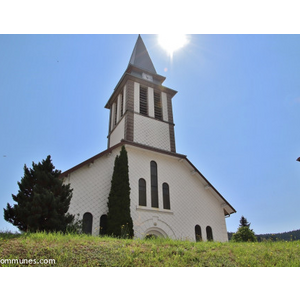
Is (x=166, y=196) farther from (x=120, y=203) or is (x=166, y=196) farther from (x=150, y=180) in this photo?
(x=120, y=203)

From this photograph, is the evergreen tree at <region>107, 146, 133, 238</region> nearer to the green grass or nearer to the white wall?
the white wall

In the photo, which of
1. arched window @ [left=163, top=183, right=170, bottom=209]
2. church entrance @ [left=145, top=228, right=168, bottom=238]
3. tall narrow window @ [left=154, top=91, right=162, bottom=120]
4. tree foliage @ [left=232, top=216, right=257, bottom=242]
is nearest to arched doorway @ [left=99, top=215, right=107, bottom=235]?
church entrance @ [left=145, top=228, right=168, bottom=238]

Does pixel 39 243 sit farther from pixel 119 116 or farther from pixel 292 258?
pixel 119 116

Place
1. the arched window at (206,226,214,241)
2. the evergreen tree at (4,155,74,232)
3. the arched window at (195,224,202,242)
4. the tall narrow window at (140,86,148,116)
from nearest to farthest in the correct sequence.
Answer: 1. the evergreen tree at (4,155,74,232)
2. the arched window at (195,224,202,242)
3. the arched window at (206,226,214,241)
4. the tall narrow window at (140,86,148,116)

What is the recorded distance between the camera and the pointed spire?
27.1 meters

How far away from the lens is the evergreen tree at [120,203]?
14337 millimetres

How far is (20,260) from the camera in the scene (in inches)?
245

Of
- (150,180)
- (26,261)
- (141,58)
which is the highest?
(141,58)

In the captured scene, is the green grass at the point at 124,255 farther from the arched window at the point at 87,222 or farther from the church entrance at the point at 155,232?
the church entrance at the point at 155,232

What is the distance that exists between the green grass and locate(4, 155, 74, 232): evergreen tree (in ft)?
7.71

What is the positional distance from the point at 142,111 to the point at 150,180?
6.85 m

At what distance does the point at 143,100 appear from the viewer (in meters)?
23.2

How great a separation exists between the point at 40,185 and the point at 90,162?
5.11 m

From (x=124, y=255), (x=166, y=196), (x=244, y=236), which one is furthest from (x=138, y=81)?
(x=124, y=255)
